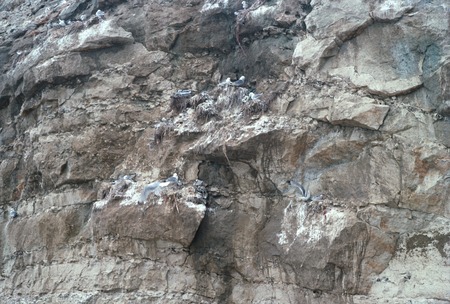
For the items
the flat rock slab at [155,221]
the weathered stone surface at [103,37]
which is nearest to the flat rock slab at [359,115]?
the flat rock slab at [155,221]

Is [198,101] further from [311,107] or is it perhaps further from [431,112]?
[431,112]

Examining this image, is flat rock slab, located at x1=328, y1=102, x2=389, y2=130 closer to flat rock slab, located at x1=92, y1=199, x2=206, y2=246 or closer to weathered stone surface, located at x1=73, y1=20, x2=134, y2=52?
flat rock slab, located at x1=92, y1=199, x2=206, y2=246

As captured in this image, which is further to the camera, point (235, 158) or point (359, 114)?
point (235, 158)

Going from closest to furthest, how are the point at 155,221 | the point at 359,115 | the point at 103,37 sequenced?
the point at 359,115 → the point at 155,221 → the point at 103,37

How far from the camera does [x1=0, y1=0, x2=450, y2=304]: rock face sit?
6562 mm

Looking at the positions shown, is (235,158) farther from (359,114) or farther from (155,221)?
(359,114)

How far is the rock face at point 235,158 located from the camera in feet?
Answer: 21.5

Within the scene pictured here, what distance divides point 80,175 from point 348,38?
12.9 feet

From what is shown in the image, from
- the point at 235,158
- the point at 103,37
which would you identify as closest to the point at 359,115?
the point at 235,158

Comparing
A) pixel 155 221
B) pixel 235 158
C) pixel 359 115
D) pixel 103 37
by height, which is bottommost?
pixel 155 221

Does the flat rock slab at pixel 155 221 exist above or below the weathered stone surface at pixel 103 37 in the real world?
below

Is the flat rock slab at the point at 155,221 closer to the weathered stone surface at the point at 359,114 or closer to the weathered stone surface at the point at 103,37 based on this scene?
the weathered stone surface at the point at 359,114

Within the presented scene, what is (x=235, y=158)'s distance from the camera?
7.31 metres

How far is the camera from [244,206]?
7262 millimetres
